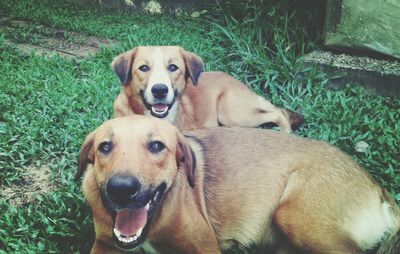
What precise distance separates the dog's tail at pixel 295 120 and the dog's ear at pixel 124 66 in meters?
1.72

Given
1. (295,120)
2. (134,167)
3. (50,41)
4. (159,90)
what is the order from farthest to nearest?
(50,41) → (295,120) → (159,90) → (134,167)

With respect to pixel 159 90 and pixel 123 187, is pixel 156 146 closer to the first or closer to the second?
pixel 123 187

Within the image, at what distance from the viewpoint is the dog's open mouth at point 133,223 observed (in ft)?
9.24

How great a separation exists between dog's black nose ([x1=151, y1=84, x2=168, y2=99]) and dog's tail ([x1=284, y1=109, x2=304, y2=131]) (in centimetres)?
142

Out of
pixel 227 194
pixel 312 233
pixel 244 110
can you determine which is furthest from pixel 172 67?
pixel 312 233

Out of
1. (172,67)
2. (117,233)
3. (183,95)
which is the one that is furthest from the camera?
(183,95)

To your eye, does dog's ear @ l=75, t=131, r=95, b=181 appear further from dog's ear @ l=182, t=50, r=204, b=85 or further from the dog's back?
dog's ear @ l=182, t=50, r=204, b=85

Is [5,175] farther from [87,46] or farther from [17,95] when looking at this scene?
[87,46]

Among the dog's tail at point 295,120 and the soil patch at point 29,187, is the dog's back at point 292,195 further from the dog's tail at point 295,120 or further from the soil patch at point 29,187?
the dog's tail at point 295,120

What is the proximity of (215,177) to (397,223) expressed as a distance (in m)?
1.21

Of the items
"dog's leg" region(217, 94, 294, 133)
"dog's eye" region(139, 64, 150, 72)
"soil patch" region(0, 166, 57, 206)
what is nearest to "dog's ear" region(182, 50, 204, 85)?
"dog's eye" region(139, 64, 150, 72)

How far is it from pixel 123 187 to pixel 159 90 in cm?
211

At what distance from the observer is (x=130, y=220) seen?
9.48 ft

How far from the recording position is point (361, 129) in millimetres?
5082
